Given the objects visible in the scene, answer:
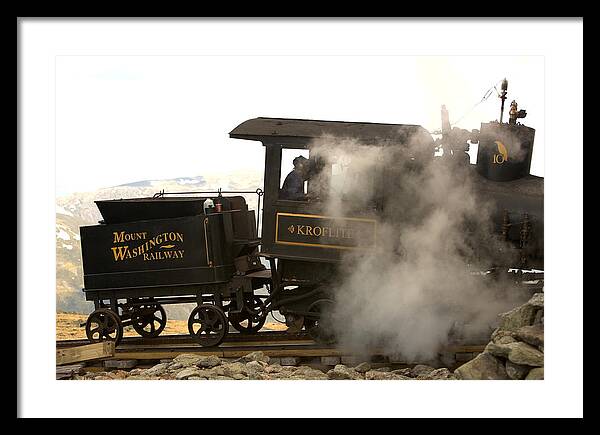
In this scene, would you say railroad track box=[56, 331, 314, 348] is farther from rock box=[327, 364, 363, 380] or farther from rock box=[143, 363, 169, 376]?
rock box=[327, 364, 363, 380]

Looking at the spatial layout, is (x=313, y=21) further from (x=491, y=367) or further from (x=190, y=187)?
(x=190, y=187)

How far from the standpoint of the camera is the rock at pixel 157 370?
33.2 ft

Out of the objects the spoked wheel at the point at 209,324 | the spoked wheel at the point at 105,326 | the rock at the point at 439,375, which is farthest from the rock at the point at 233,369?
the rock at the point at 439,375

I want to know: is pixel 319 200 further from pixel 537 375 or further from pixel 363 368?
pixel 537 375

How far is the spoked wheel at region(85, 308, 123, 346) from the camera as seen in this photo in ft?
36.5

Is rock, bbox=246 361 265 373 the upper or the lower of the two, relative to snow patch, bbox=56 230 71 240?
lower

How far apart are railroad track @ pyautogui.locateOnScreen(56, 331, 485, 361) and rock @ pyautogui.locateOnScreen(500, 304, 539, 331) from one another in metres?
0.86

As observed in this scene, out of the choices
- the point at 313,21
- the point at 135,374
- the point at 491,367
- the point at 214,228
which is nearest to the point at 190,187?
the point at 214,228

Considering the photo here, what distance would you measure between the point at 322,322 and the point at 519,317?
237 centimetres

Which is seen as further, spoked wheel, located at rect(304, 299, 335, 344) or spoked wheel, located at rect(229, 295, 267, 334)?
spoked wheel, located at rect(229, 295, 267, 334)

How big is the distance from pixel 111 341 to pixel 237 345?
5.16 ft

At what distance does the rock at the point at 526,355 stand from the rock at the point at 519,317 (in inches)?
15.4

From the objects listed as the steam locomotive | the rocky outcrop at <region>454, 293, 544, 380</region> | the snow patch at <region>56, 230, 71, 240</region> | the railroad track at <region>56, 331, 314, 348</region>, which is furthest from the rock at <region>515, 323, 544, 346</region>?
the snow patch at <region>56, 230, 71, 240</region>

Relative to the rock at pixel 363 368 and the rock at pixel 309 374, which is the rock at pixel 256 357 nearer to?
the rock at pixel 309 374
